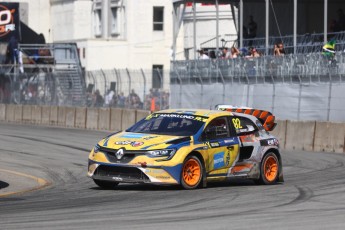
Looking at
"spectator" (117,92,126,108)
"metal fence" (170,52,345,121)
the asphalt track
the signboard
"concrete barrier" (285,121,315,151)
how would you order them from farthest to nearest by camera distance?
the signboard < "spectator" (117,92,126,108) < "metal fence" (170,52,345,121) < "concrete barrier" (285,121,315,151) < the asphalt track

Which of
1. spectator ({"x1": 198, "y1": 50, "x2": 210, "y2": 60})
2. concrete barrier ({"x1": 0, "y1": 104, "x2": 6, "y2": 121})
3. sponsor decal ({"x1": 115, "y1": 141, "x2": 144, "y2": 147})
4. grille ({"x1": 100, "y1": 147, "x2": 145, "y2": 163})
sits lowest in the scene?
concrete barrier ({"x1": 0, "y1": 104, "x2": 6, "y2": 121})

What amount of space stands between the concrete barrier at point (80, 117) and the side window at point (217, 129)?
22.6 meters

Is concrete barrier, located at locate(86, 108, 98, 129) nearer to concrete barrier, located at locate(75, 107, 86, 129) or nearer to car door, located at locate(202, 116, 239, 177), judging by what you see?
concrete barrier, located at locate(75, 107, 86, 129)

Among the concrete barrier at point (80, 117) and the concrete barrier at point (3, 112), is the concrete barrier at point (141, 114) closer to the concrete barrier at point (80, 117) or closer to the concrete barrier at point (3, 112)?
the concrete barrier at point (80, 117)

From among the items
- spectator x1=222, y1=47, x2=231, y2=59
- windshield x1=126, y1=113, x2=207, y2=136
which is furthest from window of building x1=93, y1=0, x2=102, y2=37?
windshield x1=126, y1=113, x2=207, y2=136

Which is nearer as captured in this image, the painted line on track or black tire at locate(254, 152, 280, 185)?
the painted line on track

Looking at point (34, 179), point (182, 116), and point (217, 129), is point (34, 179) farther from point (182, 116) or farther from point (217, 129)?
point (217, 129)

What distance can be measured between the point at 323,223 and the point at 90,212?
2.95 m

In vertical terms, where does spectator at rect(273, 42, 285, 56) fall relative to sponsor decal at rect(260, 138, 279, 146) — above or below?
above

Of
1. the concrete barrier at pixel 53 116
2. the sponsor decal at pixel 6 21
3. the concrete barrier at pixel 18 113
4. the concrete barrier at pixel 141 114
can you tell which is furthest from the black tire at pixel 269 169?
the sponsor decal at pixel 6 21

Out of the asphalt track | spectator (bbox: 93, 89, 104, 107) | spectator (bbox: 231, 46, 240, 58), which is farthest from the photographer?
spectator (bbox: 93, 89, 104, 107)

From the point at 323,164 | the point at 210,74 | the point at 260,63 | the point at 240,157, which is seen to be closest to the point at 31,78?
the point at 210,74

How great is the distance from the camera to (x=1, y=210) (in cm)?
1277

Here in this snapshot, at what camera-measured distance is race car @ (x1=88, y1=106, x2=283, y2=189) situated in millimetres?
15375
